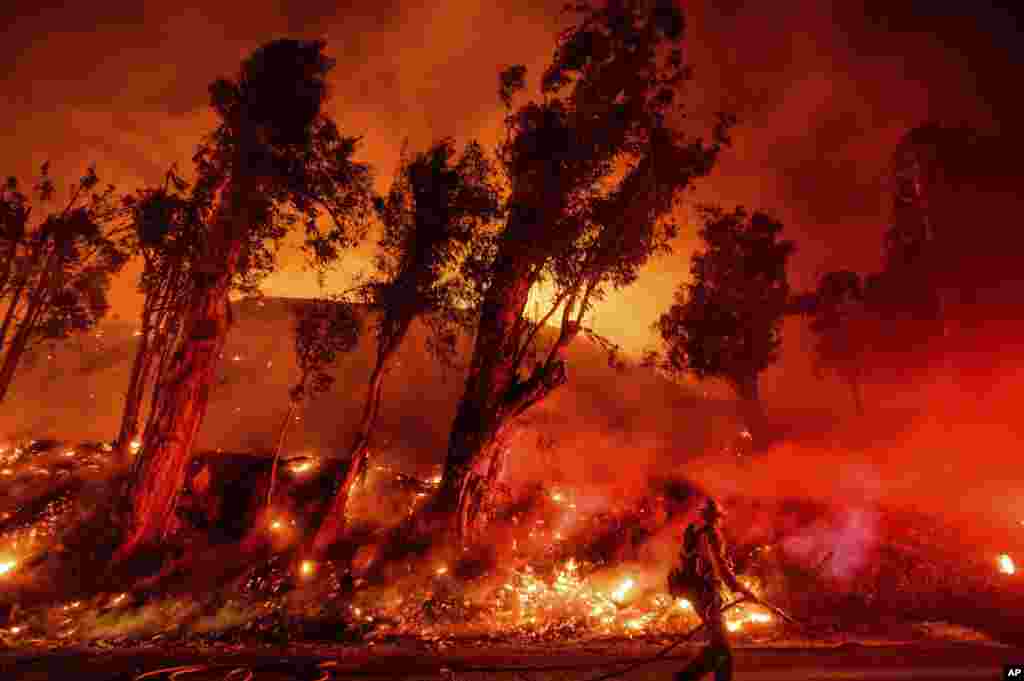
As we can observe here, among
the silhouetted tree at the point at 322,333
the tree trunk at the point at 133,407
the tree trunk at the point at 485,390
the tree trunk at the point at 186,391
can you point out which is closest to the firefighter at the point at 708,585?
the tree trunk at the point at 485,390

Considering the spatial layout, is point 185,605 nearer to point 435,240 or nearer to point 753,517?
point 435,240

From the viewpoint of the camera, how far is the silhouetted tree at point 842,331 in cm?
3506

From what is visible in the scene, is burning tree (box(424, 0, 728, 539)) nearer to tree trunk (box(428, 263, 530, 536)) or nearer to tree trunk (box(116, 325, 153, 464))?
tree trunk (box(428, 263, 530, 536))

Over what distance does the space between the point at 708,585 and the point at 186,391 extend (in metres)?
13.4

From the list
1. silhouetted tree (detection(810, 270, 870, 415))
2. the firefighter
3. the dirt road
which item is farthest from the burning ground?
silhouetted tree (detection(810, 270, 870, 415))

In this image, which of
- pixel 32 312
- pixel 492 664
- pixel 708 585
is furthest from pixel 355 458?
pixel 32 312

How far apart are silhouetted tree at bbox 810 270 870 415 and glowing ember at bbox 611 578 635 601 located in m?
24.7

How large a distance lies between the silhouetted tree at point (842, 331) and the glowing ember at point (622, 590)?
80.9 ft

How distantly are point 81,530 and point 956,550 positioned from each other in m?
24.1

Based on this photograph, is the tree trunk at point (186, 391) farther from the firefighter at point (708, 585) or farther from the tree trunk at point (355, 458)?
the firefighter at point (708, 585)

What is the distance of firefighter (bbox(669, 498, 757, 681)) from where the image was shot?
322 inches

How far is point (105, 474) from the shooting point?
18.2m

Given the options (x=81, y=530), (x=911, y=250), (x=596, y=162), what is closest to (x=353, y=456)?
(x=81, y=530)

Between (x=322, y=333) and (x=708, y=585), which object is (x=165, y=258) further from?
(x=708, y=585)
